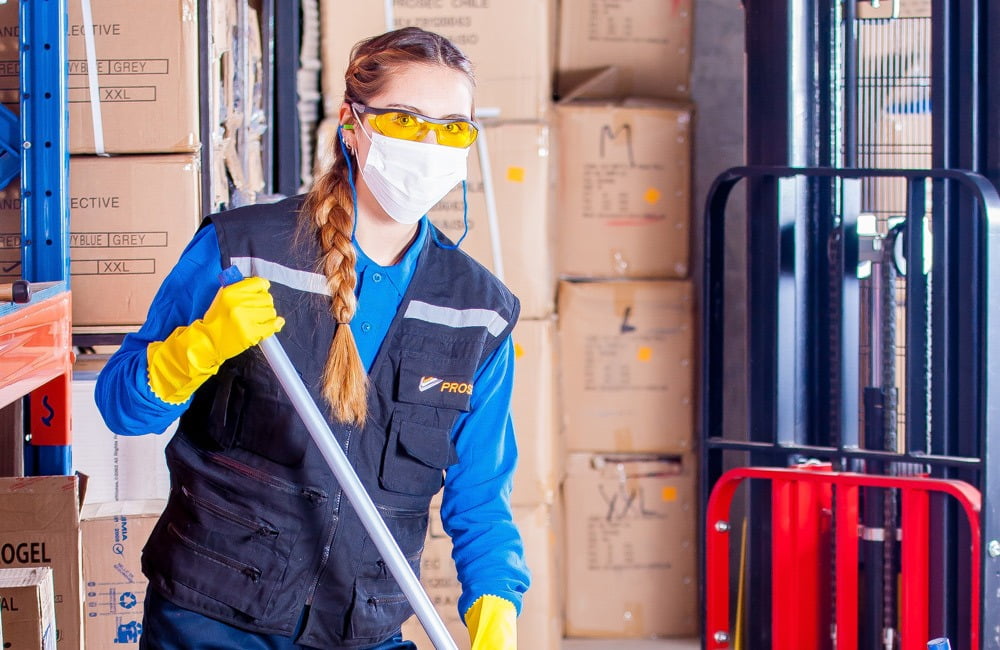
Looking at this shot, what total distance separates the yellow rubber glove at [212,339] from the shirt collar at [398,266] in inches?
7.9

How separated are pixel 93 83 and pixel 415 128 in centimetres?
136

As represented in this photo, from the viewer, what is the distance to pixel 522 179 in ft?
12.8

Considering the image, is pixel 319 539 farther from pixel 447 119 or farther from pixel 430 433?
pixel 447 119

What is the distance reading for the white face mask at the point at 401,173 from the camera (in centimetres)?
195

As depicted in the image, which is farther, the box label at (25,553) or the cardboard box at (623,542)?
the cardboard box at (623,542)

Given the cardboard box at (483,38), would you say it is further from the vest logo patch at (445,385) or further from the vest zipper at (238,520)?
the vest zipper at (238,520)

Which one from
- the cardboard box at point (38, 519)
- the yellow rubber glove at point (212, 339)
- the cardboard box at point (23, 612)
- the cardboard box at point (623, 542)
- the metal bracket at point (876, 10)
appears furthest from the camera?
the cardboard box at point (623, 542)

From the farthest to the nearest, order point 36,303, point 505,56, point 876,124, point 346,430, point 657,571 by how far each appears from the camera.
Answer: point 657,571 < point 505,56 < point 876,124 < point 36,303 < point 346,430

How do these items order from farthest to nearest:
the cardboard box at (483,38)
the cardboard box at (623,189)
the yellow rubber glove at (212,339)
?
the cardboard box at (623,189), the cardboard box at (483,38), the yellow rubber glove at (212,339)

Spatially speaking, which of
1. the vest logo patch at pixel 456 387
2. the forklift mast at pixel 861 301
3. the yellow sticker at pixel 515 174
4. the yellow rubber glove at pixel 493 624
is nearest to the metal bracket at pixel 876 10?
the forklift mast at pixel 861 301

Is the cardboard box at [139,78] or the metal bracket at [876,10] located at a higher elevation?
the metal bracket at [876,10]

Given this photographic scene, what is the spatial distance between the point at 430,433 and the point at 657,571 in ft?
8.68

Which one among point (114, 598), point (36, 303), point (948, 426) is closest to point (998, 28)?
point (948, 426)

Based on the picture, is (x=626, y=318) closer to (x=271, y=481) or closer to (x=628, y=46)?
(x=628, y=46)
